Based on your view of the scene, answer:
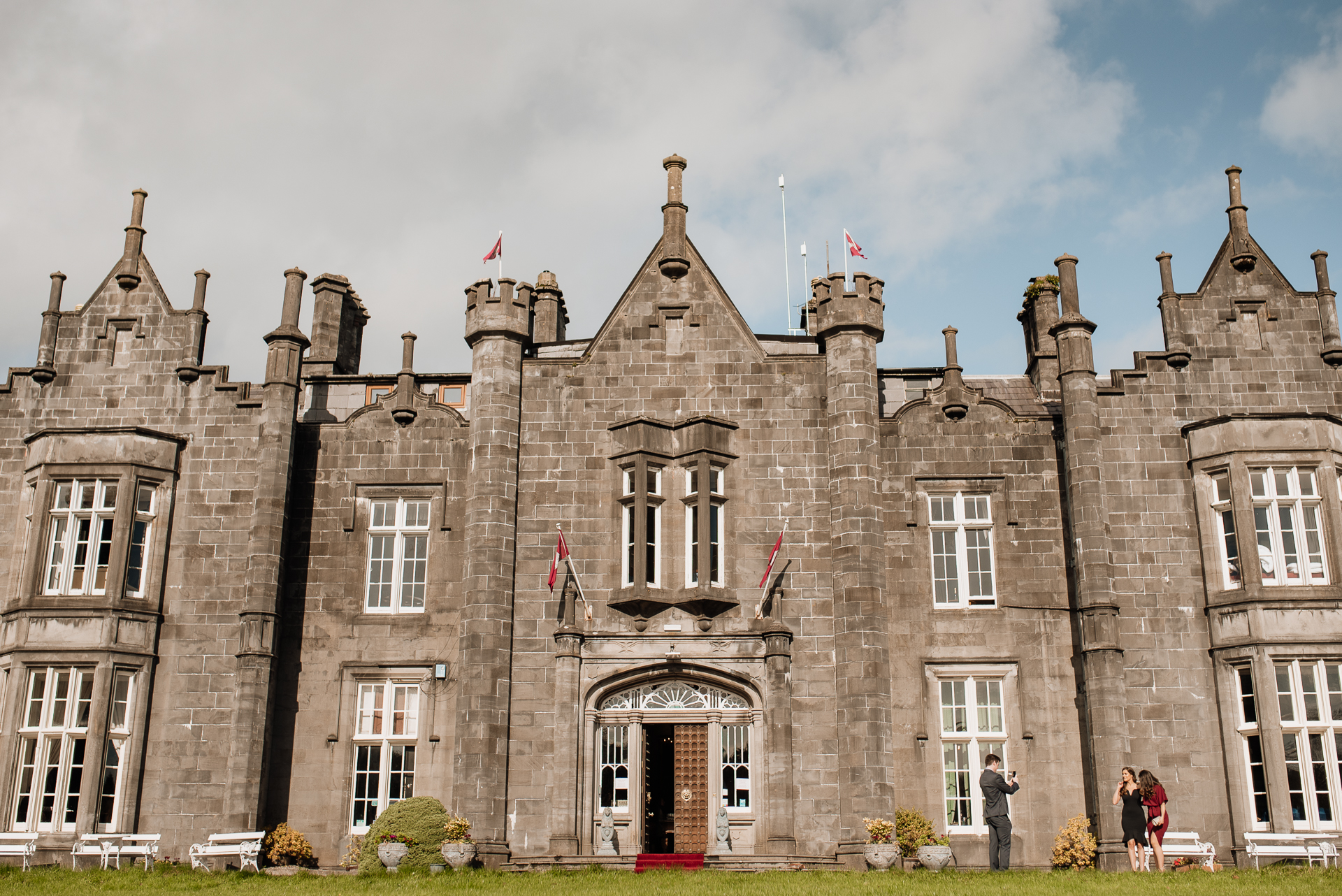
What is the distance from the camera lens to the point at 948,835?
75.5 feet

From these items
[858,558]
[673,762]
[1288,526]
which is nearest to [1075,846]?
[858,558]

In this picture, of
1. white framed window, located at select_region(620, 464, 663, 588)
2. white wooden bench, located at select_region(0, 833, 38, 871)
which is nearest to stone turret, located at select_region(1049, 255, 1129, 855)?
white framed window, located at select_region(620, 464, 663, 588)

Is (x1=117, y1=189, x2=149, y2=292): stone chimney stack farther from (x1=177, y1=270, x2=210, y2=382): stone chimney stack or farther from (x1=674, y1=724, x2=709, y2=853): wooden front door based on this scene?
(x1=674, y1=724, x2=709, y2=853): wooden front door

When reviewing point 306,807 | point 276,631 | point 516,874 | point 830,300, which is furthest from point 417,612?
point 830,300

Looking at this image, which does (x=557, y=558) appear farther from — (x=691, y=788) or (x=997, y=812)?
(x=997, y=812)

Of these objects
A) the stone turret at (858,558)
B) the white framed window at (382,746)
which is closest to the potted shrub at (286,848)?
the white framed window at (382,746)

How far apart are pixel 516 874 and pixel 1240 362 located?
17.5m

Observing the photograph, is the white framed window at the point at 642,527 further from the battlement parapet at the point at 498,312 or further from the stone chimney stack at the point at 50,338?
the stone chimney stack at the point at 50,338

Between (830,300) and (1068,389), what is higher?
(830,300)

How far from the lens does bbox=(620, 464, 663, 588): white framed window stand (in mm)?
23828

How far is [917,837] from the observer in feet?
73.5

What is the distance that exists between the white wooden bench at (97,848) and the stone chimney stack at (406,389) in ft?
31.3

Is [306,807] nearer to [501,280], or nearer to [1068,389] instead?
[501,280]

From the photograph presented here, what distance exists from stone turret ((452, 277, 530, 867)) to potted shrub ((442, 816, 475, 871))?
244mm
